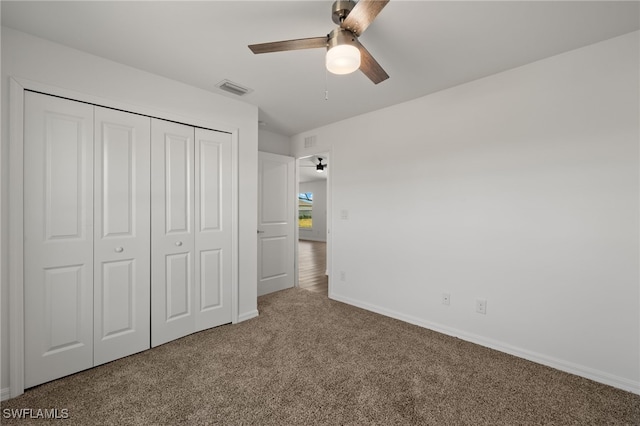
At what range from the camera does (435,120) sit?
278 centimetres

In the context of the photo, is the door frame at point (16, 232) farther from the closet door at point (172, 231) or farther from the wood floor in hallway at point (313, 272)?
the wood floor in hallway at point (313, 272)

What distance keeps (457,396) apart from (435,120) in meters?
2.43

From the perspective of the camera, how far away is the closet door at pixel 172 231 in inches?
94.4

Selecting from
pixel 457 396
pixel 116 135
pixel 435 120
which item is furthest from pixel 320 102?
pixel 457 396

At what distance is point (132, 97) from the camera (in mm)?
2270

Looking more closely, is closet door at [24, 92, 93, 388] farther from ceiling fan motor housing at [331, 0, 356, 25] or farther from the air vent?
ceiling fan motor housing at [331, 0, 356, 25]

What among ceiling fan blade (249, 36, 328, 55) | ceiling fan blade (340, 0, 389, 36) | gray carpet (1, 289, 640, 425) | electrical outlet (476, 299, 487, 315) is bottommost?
gray carpet (1, 289, 640, 425)

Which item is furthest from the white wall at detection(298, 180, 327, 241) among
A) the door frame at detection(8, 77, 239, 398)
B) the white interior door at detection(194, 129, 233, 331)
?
the door frame at detection(8, 77, 239, 398)

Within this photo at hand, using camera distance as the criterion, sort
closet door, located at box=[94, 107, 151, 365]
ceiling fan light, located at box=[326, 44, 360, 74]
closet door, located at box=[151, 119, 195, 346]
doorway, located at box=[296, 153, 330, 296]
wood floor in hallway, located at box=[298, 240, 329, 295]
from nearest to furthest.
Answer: ceiling fan light, located at box=[326, 44, 360, 74] < closet door, located at box=[94, 107, 151, 365] < closet door, located at box=[151, 119, 195, 346] < wood floor in hallway, located at box=[298, 240, 329, 295] < doorway, located at box=[296, 153, 330, 296]

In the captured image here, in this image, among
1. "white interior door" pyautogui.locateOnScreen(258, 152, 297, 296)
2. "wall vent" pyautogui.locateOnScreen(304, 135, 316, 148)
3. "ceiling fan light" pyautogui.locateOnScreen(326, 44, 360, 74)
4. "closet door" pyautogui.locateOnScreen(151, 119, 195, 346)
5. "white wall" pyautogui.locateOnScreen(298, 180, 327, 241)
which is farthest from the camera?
Answer: "white wall" pyautogui.locateOnScreen(298, 180, 327, 241)

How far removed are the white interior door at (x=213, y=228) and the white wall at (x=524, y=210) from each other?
1.72 meters

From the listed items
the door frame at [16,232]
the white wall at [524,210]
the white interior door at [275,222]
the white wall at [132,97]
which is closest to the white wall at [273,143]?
the white interior door at [275,222]

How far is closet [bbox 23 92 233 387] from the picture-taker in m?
1.89

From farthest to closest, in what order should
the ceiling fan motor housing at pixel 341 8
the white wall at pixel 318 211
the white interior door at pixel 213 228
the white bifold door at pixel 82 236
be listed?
the white wall at pixel 318 211 → the white interior door at pixel 213 228 → the white bifold door at pixel 82 236 → the ceiling fan motor housing at pixel 341 8
